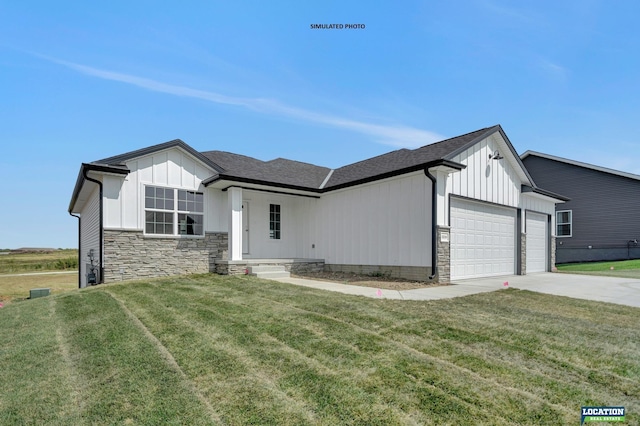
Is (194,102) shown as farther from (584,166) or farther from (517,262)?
(584,166)

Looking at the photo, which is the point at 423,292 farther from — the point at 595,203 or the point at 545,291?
the point at 595,203

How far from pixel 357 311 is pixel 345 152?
496 inches

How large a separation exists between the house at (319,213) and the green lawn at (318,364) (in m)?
4.24

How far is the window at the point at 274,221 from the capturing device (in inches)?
540

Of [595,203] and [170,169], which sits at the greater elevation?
[170,169]

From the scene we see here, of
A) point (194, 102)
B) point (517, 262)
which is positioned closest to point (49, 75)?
point (194, 102)

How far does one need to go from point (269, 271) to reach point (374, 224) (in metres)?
3.98

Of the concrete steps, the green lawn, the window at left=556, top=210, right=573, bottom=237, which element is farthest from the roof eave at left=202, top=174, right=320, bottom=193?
the window at left=556, top=210, right=573, bottom=237

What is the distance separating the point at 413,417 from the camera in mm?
2352

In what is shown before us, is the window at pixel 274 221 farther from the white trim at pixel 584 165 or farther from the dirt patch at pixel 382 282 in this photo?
the white trim at pixel 584 165

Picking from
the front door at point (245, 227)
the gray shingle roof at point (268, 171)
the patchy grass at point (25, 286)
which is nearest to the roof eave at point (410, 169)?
the gray shingle roof at point (268, 171)

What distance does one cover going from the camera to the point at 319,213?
1382 cm

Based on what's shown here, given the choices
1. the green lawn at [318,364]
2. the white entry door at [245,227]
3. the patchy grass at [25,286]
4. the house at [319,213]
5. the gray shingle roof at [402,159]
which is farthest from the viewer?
the patchy grass at [25,286]

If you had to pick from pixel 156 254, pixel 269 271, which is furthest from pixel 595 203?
pixel 156 254
